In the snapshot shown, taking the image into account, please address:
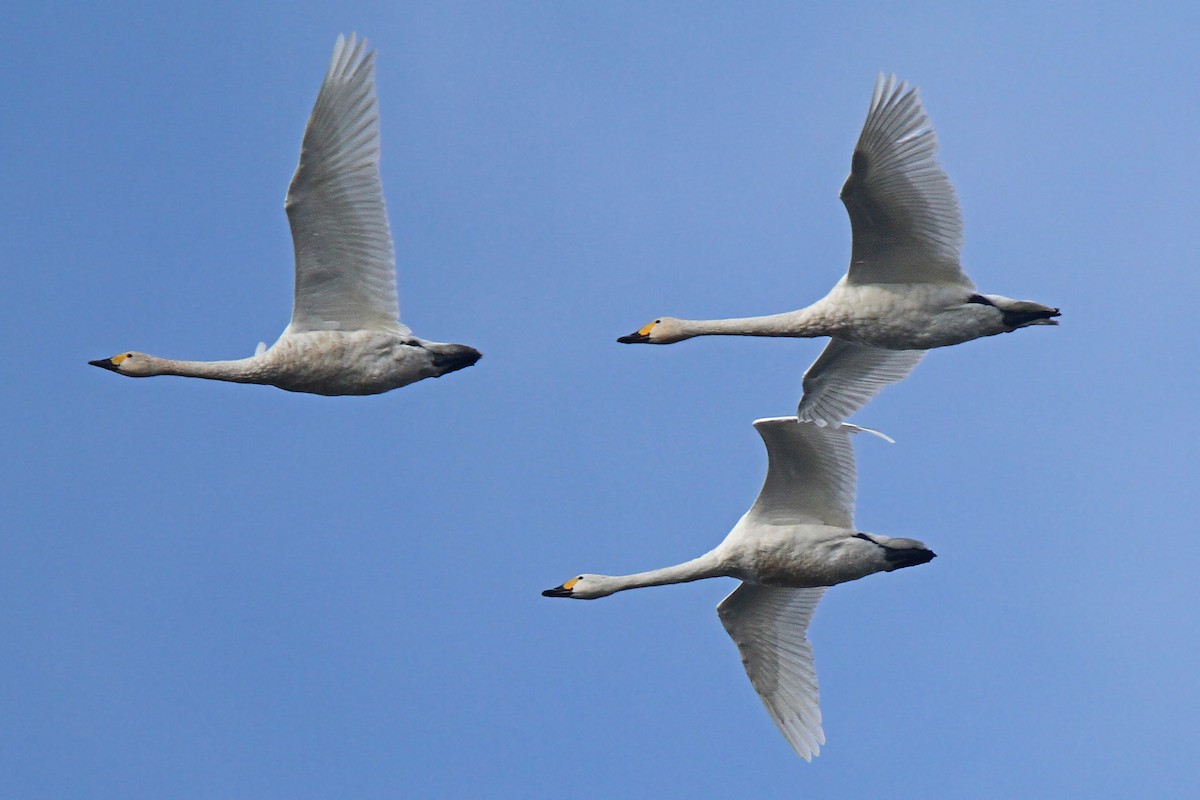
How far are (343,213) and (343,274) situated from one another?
879mm

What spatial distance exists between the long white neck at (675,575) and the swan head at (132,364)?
5.99 meters

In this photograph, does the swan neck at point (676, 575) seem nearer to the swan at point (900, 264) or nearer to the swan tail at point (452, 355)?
the swan at point (900, 264)

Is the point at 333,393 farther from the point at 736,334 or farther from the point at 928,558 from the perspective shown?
the point at 928,558

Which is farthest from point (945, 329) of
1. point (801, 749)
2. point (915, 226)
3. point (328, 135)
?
point (328, 135)

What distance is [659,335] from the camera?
97.5 feet

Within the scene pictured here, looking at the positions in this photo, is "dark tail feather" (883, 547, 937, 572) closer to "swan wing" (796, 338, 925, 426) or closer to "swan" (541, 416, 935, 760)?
"swan" (541, 416, 935, 760)

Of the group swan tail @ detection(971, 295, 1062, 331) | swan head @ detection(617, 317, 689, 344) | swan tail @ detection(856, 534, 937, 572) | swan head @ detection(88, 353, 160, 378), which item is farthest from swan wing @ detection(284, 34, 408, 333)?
swan tail @ detection(971, 295, 1062, 331)

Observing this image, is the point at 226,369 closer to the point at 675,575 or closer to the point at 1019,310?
the point at 675,575

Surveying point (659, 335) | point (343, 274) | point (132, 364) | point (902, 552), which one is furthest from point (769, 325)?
point (132, 364)

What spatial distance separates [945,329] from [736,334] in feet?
8.98

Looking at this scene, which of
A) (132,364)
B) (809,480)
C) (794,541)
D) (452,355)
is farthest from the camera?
(132,364)

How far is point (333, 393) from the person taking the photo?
28234mm

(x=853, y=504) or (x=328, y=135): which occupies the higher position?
(x=328, y=135)

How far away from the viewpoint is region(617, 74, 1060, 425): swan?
2684 centimetres
